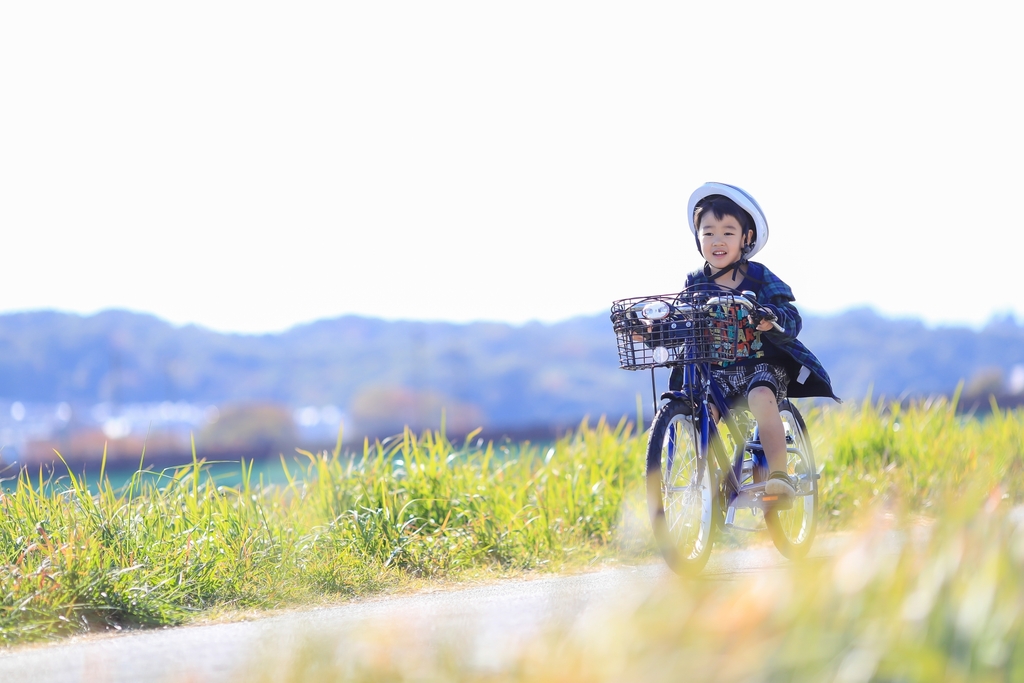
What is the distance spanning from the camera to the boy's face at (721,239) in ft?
17.7

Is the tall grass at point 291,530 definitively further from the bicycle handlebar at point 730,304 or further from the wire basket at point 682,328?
the bicycle handlebar at point 730,304

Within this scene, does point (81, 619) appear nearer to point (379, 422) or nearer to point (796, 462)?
point (796, 462)

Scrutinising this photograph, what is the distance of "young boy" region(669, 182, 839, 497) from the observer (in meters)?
5.26

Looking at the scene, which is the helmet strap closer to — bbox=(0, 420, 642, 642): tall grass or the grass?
the grass

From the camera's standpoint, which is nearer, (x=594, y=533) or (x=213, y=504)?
(x=213, y=504)

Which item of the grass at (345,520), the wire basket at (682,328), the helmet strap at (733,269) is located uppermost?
the helmet strap at (733,269)

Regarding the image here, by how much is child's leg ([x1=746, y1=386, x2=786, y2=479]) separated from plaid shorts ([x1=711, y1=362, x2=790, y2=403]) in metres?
0.07

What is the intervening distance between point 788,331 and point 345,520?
2414mm

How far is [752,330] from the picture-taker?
17.0 ft

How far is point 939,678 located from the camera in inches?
84.4

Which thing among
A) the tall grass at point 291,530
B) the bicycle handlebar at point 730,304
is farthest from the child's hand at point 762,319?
the tall grass at point 291,530

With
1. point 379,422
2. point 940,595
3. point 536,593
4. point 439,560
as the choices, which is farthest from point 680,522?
point 379,422

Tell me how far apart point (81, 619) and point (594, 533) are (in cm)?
292

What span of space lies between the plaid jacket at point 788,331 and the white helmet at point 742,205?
0.09 metres
